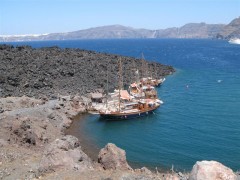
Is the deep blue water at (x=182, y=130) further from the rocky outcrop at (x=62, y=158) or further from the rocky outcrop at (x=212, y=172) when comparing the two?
the rocky outcrop at (x=212, y=172)

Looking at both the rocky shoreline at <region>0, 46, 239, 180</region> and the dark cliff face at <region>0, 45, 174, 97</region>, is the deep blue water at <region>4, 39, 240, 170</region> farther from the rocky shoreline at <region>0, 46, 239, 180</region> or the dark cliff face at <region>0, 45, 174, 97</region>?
the dark cliff face at <region>0, 45, 174, 97</region>

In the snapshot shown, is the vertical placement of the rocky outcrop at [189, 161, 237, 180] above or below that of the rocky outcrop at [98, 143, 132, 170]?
above

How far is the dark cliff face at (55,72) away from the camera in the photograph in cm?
7806

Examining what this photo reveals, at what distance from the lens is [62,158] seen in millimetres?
28781

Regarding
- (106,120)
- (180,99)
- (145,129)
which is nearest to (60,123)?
(106,120)

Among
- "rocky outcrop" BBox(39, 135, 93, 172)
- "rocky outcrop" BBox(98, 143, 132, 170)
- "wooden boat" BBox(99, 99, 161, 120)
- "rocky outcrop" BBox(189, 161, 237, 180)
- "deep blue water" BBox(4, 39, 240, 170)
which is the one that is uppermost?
"rocky outcrop" BBox(189, 161, 237, 180)

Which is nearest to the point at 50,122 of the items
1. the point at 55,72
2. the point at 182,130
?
the point at 182,130

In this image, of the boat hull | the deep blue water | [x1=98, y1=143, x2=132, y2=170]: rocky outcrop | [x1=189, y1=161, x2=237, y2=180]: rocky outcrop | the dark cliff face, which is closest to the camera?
[x1=189, y1=161, x2=237, y2=180]: rocky outcrop

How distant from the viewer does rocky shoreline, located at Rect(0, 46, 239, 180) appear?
27.3 metres

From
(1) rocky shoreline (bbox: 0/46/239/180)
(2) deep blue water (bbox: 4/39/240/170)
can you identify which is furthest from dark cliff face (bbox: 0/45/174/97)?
(2) deep blue water (bbox: 4/39/240/170)

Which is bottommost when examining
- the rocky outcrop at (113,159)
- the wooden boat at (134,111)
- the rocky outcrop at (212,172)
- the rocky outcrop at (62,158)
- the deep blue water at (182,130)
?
the deep blue water at (182,130)

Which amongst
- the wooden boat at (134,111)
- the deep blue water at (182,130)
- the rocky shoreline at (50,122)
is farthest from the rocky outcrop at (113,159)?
the wooden boat at (134,111)

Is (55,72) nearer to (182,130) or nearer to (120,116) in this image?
(120,116)

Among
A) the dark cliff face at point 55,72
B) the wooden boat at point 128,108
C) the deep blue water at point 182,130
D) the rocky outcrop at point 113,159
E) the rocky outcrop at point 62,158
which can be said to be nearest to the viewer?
the rocky outcrop at point 62,158
